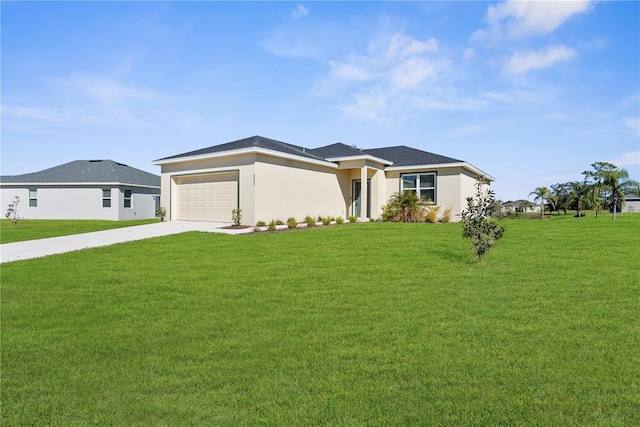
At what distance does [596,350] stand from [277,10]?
1180 cm

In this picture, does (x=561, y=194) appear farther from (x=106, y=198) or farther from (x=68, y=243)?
(x=106, y=198)

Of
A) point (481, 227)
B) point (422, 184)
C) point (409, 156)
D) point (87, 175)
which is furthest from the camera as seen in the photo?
point (87, 175)

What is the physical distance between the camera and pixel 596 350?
3471 mm

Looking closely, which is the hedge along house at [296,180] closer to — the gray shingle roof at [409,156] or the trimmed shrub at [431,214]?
the gray shingle roof at [409,156]

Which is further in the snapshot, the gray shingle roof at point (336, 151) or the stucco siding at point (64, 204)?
the stucco siding at point (64, 204)

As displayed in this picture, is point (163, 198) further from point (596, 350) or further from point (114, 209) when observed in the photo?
point (596, 350)

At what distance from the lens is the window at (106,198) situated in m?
26.4

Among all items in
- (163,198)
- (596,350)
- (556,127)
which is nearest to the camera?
(596,350)

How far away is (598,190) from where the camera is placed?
26.8 metres

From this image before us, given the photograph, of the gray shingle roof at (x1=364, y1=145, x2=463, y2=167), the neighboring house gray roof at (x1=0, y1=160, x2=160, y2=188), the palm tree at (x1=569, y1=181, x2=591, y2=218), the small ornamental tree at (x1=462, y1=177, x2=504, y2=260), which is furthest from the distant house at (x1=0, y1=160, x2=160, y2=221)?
the palm tree at (x1=569, y1=181, x2=591, y2=218)

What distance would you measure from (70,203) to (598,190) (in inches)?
1549

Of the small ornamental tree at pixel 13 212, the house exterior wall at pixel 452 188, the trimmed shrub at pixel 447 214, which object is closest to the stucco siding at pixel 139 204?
the small ornamental tree at pixel 13 212

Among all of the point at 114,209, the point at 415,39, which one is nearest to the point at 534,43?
the point at 415,39

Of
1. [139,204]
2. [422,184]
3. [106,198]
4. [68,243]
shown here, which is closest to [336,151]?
[422,184]
